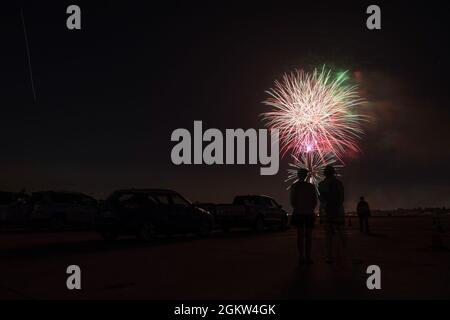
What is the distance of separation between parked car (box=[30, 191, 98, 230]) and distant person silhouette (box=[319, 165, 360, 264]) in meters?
15.5

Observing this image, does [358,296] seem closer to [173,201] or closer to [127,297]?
[127,297]

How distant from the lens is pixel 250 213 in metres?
24.5

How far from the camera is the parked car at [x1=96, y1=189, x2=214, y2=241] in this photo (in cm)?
1736

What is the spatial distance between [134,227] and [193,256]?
4939 millimetres

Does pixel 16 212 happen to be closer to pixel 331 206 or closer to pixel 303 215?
pixel 303 215

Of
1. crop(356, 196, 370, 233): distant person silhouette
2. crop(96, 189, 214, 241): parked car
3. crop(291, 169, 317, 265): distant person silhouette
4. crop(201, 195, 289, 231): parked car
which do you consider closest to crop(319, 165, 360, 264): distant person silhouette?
crop(291, 169, 317, 265): distant person silhouette

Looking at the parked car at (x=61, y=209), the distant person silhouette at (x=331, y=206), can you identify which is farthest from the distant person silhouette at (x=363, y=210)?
the distant person silhouette at (x=331, y=206)

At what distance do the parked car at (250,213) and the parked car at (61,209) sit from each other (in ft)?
18.5

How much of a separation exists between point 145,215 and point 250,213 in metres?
7.66

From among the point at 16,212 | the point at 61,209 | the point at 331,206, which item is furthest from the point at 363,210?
the point at 16,212

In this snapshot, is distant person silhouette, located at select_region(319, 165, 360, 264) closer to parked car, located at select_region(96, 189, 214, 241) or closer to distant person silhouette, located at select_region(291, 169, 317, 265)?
distant person silhouette, located at select_region(291, 169, 317, 265)

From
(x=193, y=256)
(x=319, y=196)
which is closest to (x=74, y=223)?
(x=193, y=256)

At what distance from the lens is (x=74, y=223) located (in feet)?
87.3
